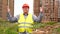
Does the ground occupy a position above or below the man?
below

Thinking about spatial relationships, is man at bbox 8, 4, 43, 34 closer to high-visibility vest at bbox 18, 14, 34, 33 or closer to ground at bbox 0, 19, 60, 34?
high-visibility vest at bbox 18, 14, 34, 33

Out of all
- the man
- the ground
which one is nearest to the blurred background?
the ground

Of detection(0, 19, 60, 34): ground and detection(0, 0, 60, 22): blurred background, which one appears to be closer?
detection(0, 19, 60, 34): ground

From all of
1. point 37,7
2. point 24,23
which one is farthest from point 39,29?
point 24,23

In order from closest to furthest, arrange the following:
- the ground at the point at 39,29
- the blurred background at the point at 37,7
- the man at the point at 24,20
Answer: the man at the point at 24,20 < the ground at the point at 39,29 < the blurred background at the point at 37,7

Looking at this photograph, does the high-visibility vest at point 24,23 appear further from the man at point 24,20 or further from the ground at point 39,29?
the ground at point 39,29

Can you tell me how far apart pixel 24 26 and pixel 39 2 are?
32.1 feet

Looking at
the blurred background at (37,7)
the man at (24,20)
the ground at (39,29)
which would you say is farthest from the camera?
the blurred background at (37,7)

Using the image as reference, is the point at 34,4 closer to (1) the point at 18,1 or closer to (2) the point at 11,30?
(1) the point at 18,1

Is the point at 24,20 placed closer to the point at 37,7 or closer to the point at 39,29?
the point at 39,29

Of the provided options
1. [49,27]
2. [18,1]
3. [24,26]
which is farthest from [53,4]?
[24,26]

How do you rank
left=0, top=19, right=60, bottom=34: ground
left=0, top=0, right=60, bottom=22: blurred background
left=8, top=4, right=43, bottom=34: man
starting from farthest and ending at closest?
1. left=0, top=0, right=60, bottom=22: blurred background
2. left=0, top=19, right=60, bottom=34: ground
3. left=8, top=4, right=43, bottom=34: man

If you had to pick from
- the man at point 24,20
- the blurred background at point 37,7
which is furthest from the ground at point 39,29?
the man at point 24,20

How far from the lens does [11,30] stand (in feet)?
38.5
